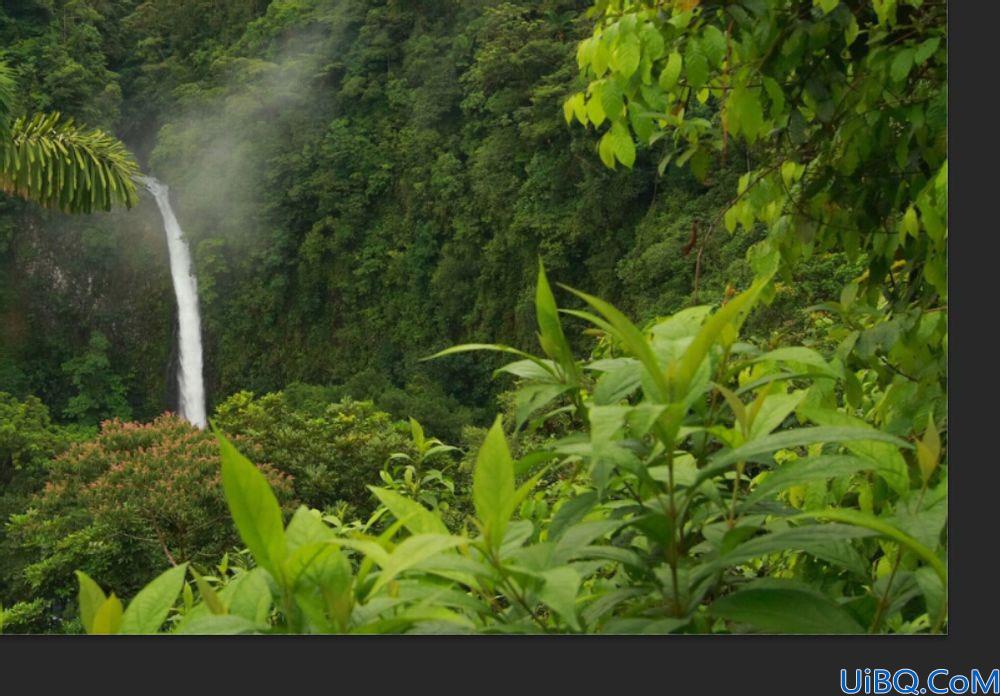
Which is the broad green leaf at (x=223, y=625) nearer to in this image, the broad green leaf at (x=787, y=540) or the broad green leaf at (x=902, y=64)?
the broad green leaf at (x=787, y=540)

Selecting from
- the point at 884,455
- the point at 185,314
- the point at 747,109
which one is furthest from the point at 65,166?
the point at 884,455

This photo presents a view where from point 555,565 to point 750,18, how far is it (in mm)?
752

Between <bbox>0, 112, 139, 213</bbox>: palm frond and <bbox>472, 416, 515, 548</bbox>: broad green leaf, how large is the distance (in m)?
1.77

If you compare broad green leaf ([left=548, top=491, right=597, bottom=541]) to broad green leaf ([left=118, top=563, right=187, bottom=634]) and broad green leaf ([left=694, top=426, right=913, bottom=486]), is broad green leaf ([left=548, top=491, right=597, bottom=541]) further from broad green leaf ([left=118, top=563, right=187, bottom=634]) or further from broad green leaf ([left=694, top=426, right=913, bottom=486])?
broad green leaf ([left=118, top=563, right=187, bottom=634])

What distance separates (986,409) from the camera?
2.67 feet

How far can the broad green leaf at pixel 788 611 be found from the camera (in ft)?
1.76

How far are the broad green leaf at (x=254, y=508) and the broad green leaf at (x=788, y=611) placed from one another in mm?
248

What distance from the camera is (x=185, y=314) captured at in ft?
7.41

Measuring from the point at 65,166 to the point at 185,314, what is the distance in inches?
16.1

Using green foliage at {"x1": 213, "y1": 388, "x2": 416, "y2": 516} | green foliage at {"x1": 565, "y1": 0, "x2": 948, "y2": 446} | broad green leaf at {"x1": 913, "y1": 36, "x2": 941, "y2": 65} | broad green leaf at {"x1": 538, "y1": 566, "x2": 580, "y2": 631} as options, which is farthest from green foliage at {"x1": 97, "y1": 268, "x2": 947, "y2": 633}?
green foliage at {"x1": 213, "y1": 388, "x2": 416, "y2": 516}

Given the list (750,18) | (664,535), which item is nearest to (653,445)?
(664,535)

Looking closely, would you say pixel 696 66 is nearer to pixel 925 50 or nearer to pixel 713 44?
pixel 713 44

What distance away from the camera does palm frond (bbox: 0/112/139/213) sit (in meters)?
1.98

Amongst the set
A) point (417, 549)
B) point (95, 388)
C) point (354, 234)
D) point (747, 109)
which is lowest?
point (95, 388)
